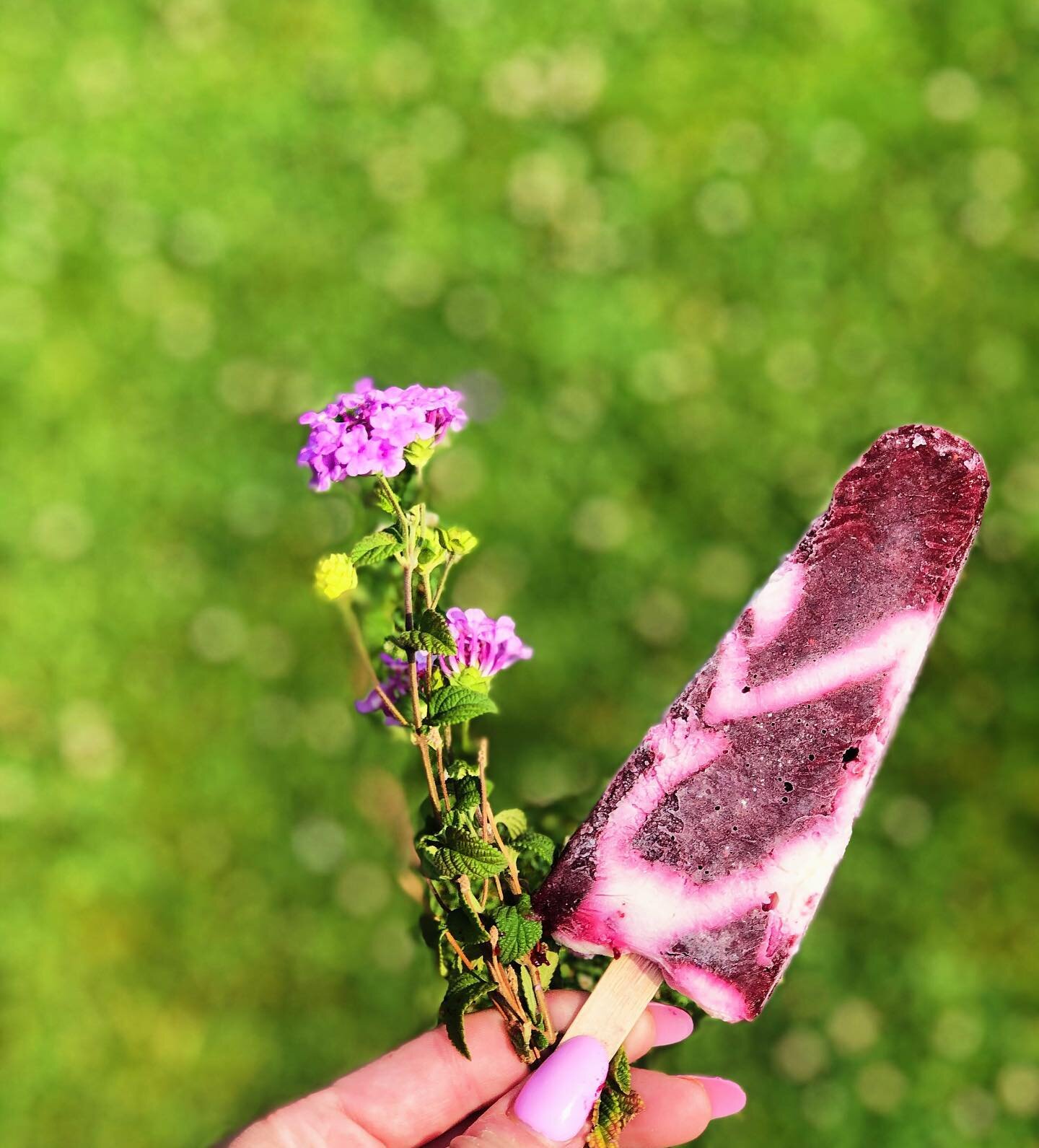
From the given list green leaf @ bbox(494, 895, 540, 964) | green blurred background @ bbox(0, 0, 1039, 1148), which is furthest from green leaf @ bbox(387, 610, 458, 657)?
green blurred background @ bbox(0, 0, 1039, 1148)

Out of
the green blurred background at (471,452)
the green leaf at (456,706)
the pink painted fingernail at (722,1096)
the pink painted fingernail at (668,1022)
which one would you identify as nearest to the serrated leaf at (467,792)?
the green leaf at (456,706)

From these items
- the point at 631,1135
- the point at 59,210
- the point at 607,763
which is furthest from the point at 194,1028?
the point at 59,210

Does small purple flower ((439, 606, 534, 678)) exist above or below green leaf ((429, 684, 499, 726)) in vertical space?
above

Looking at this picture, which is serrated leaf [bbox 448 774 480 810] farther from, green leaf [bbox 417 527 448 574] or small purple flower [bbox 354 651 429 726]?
green leaf [bbox 417 527 448 574]

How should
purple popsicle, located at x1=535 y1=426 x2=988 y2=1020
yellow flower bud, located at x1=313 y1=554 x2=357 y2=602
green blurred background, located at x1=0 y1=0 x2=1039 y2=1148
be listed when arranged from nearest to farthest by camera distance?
yellow flower bud, located at x1=313 y1=554 x2=357 y2=602, purple popsicle, located at x1=535 y1=426 x2=988 y2=1020, green blurred background, located at x1=0 y1=0 x2=1039 y2=1148

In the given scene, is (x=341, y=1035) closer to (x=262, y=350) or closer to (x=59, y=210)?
(x=262, y=350)

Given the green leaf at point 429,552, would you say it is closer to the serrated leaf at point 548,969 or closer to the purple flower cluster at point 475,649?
the purple flower cluster at point 475,649
